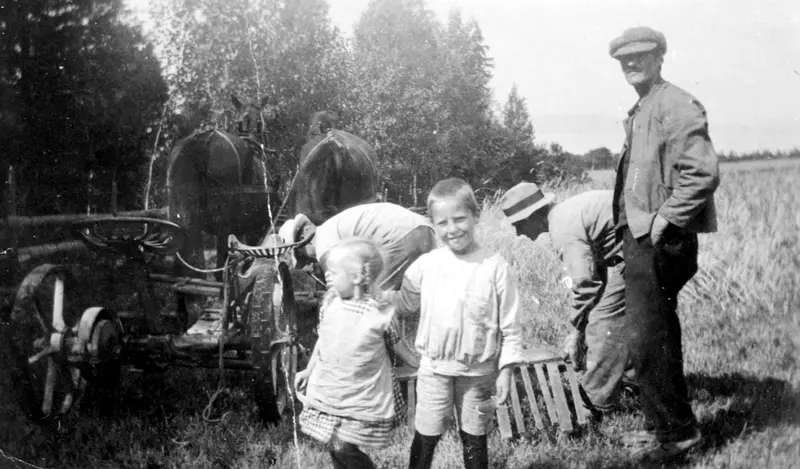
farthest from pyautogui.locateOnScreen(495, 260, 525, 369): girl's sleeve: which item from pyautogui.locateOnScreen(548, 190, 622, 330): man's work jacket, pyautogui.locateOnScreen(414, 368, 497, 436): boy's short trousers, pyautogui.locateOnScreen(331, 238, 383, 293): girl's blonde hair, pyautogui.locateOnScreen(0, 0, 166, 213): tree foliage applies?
pyautogui.locateOnScreen(0, 0, 166, 213): tree foliage

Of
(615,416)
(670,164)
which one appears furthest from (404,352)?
(615,416)

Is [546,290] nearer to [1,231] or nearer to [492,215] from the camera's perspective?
[492,215]

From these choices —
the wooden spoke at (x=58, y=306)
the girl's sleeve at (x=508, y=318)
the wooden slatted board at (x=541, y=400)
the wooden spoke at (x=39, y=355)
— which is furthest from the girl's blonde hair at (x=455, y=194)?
the wooden spoke at (x=39, y=355)

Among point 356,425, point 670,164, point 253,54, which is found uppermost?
point 253,54

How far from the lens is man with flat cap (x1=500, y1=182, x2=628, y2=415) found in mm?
3826

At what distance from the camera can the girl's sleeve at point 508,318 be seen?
2.54 metres

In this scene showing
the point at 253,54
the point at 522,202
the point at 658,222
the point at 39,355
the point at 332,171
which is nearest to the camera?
the point at 658,222

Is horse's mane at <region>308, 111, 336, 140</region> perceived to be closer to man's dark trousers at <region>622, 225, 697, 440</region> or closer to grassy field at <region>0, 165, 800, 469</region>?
grassy field at <region>0, 165, 800, 469</region>

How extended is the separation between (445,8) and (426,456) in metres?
2.41

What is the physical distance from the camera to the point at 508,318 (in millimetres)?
2561

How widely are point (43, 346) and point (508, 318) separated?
286cm

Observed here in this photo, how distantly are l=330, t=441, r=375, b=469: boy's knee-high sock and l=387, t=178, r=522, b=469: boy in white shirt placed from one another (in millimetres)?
266

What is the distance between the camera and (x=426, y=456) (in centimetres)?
272

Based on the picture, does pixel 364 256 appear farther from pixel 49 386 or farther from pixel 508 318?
pixel 49 386
